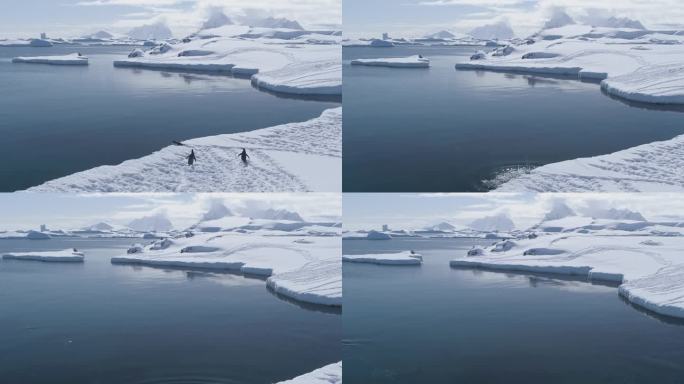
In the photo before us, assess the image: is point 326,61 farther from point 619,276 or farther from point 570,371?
point 570,371

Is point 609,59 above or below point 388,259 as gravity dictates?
above

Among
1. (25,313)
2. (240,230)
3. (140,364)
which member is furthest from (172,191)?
(25,313)

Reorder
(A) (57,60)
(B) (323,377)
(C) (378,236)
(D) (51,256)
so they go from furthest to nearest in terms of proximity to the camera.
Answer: (C) (378,236) → (A) (57,60) → (D) (51,256) → (B) (323,377)

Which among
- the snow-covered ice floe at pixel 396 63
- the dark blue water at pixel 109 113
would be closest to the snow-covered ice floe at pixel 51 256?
the dark blue water at pixel 109 113

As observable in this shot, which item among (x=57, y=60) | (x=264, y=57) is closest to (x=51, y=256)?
(x=57, y=60)

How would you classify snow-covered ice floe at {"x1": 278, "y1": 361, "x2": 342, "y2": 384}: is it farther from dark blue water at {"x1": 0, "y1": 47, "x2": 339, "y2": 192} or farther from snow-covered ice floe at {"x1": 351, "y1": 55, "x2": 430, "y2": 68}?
snow-covered ice floe at {"x1": 351, "y1": 55, "x2": 430, "y2": 68}

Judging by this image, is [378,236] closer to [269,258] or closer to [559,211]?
[269,258]

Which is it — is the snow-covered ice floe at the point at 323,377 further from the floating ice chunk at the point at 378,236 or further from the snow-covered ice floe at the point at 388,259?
the floating ice chunk at the point at 378,236


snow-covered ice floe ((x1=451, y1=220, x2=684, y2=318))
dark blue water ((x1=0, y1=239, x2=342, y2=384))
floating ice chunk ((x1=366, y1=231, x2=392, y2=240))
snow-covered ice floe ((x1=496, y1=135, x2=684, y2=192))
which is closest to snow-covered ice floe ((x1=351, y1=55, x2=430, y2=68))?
floating ice chunk ((x1=366, y1=231, x2=392, y2=240))
